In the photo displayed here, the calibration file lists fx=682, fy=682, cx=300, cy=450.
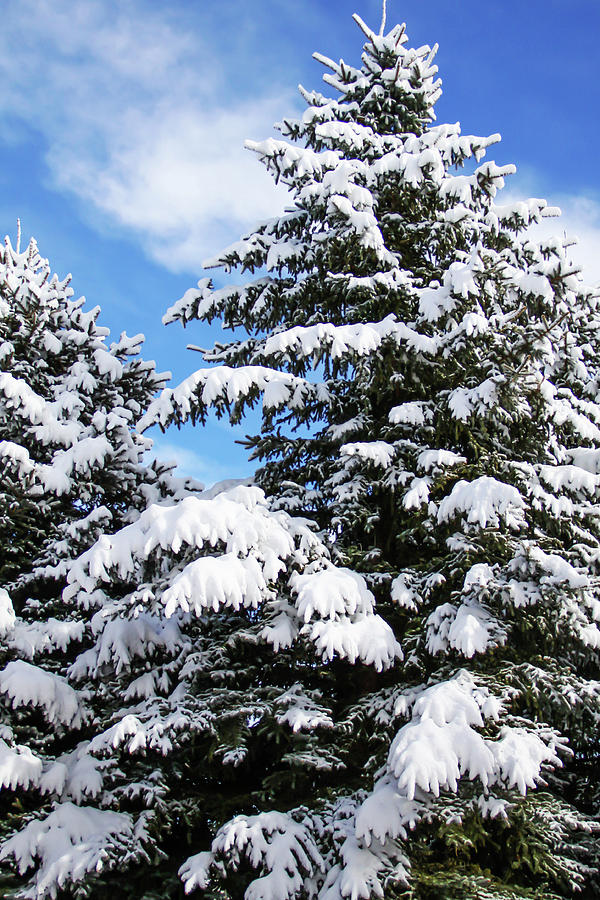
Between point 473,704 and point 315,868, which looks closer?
point 473,704

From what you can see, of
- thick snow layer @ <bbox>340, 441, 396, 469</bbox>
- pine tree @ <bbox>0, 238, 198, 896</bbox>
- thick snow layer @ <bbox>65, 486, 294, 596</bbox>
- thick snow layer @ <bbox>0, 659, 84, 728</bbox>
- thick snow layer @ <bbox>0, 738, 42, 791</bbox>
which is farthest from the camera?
pine tree @ <bbox>0, 238, 198, 896</bbox>

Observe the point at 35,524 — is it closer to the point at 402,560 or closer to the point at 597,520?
the point at 402,560

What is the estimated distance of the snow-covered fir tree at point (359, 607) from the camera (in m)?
5.14

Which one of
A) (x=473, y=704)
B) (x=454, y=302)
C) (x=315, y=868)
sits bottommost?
(x=315, y=868)

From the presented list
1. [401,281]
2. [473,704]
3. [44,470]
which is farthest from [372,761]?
[44,470]

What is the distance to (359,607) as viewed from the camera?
5969 mm

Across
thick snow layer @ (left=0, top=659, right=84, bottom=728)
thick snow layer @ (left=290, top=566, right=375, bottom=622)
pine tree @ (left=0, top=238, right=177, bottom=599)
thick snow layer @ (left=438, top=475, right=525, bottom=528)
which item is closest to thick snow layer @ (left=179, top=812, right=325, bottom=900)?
thick snow layer @ (left=290, top=566, right=375, bottom=622)

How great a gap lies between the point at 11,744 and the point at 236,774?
2180mm

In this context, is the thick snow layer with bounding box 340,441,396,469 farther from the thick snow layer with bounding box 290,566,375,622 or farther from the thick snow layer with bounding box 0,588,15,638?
the thick snow layer with bounding box 0,588,15,638

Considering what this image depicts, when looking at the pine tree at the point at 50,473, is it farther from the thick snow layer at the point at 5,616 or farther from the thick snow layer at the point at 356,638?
the thick snow layer at the point at 356,638

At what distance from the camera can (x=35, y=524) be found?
31.1ft

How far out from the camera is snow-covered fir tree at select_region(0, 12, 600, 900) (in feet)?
16.9

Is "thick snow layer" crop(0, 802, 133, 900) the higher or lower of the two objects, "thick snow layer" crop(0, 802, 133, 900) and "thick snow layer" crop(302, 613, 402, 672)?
the lower

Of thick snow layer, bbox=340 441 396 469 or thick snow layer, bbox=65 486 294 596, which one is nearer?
thick snow layer, bbox=65 486 294 596
